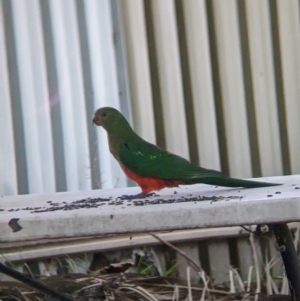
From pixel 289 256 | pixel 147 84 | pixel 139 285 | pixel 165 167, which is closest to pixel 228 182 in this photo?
pixel 165 167

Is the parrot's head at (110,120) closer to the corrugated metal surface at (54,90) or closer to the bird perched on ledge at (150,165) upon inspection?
the bird perched on ledge at (150,165)

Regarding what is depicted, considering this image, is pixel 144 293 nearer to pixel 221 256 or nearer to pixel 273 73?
pixel 221 256

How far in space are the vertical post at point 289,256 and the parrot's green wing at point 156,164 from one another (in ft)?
1.03

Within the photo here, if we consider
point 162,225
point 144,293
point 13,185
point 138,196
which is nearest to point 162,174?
point 138,196

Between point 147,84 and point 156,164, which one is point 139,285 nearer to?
point 156,164

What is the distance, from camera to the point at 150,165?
1.83 metres

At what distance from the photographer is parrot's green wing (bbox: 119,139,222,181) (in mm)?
1729

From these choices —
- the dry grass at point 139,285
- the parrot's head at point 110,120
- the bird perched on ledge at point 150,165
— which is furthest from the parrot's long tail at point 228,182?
the dry grass at point 139,285

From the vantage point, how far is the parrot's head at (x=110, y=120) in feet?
6.69

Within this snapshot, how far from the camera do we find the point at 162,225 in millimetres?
1399

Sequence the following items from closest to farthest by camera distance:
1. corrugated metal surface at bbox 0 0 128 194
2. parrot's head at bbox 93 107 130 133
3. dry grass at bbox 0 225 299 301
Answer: parrot's head at bbox 93 107 130 133 < dry grass at bbox 0 225 299 301 < corrugated metal surface at bbox 0 0 128 194

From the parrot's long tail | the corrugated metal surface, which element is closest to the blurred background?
the corrugated metal surface

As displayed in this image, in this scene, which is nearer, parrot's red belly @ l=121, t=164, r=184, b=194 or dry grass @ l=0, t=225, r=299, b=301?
parrot's red belly @ l=121, t=164, r=184, b=194

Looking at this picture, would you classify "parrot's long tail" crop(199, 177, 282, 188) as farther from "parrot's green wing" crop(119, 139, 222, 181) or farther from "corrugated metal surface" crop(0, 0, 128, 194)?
"corrugated metal surface" crop(0, 0, 128, 194)
